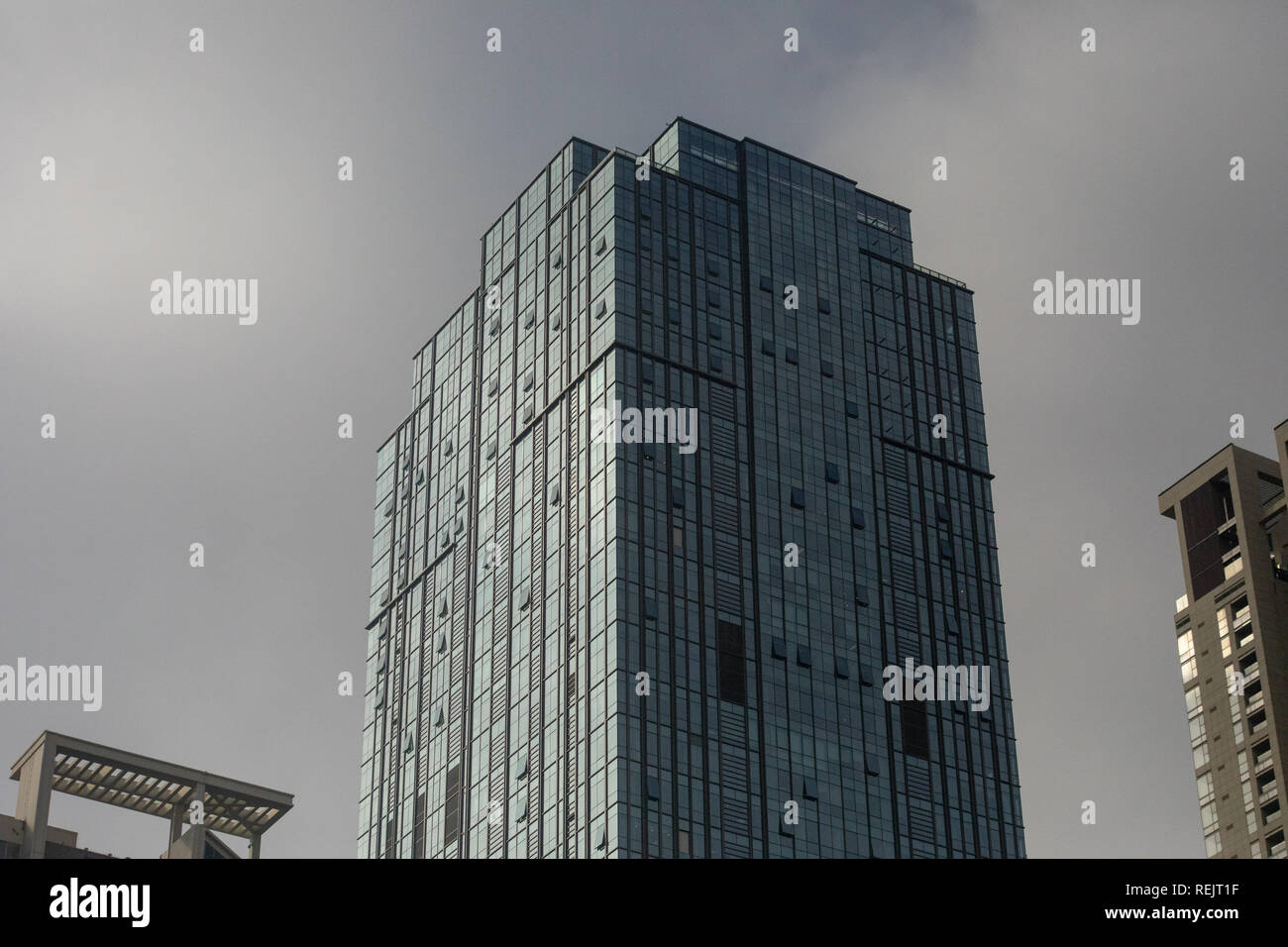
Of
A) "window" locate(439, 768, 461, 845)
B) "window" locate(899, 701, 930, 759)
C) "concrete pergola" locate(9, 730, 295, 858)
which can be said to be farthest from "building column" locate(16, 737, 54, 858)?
"window" locate(899, 701, 930, 759)

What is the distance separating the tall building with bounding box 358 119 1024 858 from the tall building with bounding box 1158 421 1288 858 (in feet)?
118

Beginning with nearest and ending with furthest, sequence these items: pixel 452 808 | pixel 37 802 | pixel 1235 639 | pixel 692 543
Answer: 1. pixel 37 802
2. pixel 692 543
3. pixel 452 808
4. pixel 1235 639

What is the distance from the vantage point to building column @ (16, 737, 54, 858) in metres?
125

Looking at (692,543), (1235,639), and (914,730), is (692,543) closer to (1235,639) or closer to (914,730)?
(914,730)

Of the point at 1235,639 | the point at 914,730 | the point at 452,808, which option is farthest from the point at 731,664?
the point at 1235,639

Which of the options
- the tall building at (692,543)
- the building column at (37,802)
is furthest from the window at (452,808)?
the building column at (37,802)

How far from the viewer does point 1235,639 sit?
572ft

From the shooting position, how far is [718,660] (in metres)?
127

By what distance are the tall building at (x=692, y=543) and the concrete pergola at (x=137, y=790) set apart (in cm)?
1079

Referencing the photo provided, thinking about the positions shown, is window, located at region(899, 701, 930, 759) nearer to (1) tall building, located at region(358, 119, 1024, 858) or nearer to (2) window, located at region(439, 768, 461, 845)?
(1) tall building, located at region(358, 119, 1024, 858)

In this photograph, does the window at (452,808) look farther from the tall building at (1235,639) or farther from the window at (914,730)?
the tall building at (1235,639)

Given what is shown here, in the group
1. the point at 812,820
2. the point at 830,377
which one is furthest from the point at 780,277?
the point at 812,820

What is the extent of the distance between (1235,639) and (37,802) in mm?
103597
